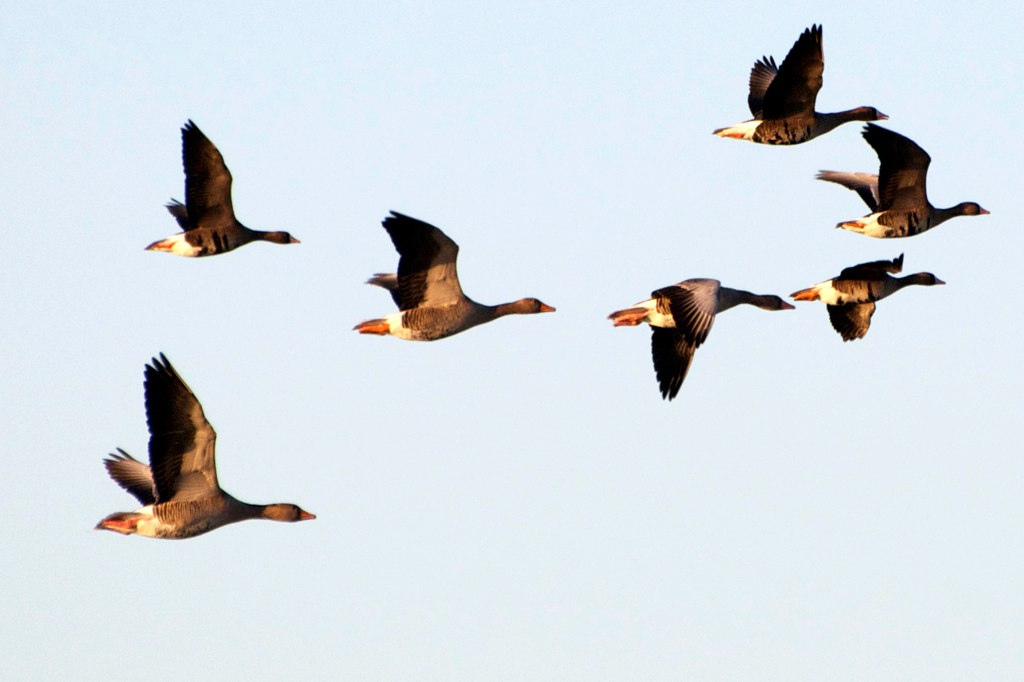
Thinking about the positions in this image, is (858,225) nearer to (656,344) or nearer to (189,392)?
(656,344)

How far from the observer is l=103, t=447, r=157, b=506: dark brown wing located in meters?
26.9

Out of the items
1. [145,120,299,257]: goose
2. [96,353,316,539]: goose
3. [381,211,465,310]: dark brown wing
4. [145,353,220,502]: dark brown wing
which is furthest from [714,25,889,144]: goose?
[145,353,220,502]: dark brown wing

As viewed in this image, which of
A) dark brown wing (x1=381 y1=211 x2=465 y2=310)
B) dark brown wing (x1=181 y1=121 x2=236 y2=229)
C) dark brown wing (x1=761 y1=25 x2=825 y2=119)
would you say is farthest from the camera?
dark brown wing (x1=761 y1=25 x2=825 y2=119)

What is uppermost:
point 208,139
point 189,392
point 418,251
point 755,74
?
point 755,74

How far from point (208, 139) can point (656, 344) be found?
266 inches

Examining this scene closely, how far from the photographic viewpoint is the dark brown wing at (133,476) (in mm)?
26906

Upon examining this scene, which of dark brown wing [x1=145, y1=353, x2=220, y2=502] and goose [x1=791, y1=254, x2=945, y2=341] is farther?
goose [x1=791, y1=254, x2=945, y2=341]

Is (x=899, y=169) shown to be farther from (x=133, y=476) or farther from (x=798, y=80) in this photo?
(x=133, y=476)

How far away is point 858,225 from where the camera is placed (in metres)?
27.6

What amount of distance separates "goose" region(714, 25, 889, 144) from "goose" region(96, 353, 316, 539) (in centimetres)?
900

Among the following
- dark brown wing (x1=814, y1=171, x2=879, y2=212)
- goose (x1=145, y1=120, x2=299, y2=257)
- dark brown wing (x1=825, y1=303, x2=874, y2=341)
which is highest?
dark brown wing (x1=814, y1=171, x2=879, y2=212)

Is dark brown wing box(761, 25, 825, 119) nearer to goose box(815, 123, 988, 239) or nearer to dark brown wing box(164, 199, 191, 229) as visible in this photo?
goose box(815, 123, 988, 239)

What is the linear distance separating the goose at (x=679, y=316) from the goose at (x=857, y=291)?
1237 mm

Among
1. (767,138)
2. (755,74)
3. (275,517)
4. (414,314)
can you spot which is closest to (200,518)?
(275,517)
